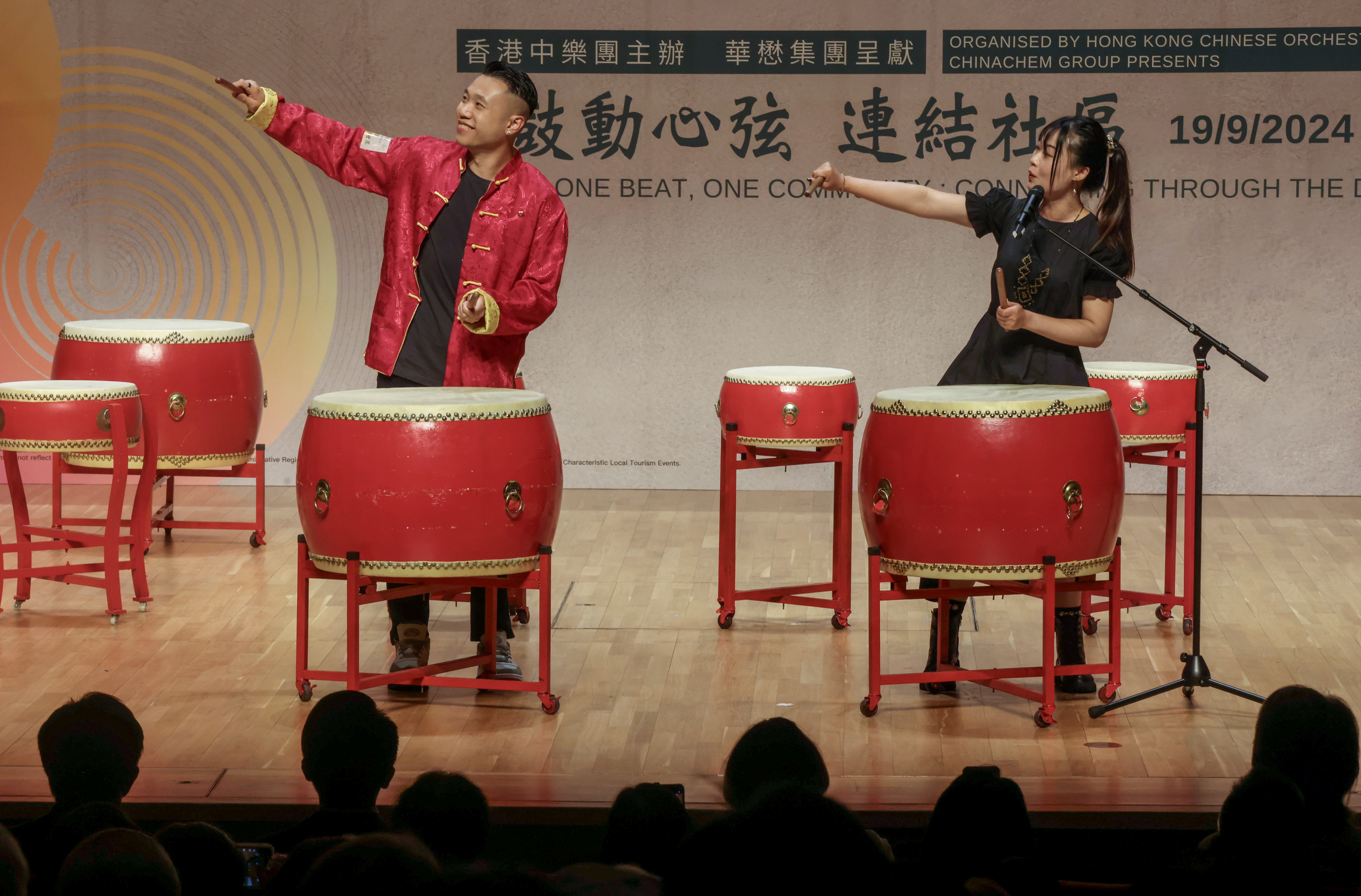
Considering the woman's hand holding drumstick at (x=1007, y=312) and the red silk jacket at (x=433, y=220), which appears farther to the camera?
the red silk jacket at (x=433, y=220)

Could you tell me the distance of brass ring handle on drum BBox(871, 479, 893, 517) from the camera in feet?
9.49

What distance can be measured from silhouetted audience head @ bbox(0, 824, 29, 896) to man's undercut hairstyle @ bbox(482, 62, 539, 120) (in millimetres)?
2325

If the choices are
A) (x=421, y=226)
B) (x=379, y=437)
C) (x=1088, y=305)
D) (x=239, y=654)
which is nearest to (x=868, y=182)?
(x=1088, y=305)

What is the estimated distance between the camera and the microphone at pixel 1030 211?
2.93m

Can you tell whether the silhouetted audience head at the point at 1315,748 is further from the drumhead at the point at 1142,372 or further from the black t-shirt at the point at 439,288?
the drumhead at the point at 1142,372

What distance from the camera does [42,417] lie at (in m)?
3.74

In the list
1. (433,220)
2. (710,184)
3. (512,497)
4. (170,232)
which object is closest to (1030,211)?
(512,497)

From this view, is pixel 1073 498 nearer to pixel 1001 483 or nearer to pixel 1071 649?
pixel 1001 483

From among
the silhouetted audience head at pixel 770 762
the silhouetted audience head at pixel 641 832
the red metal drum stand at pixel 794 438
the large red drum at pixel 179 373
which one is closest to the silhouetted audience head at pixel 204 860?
the silhouetted audience head at pixel 641 832

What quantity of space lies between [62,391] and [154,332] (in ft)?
1.85

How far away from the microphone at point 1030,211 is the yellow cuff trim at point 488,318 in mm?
1068

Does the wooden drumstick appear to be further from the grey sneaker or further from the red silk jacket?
the grey sneaker

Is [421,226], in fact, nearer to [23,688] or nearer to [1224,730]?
[23,688]

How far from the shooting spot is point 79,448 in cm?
378
